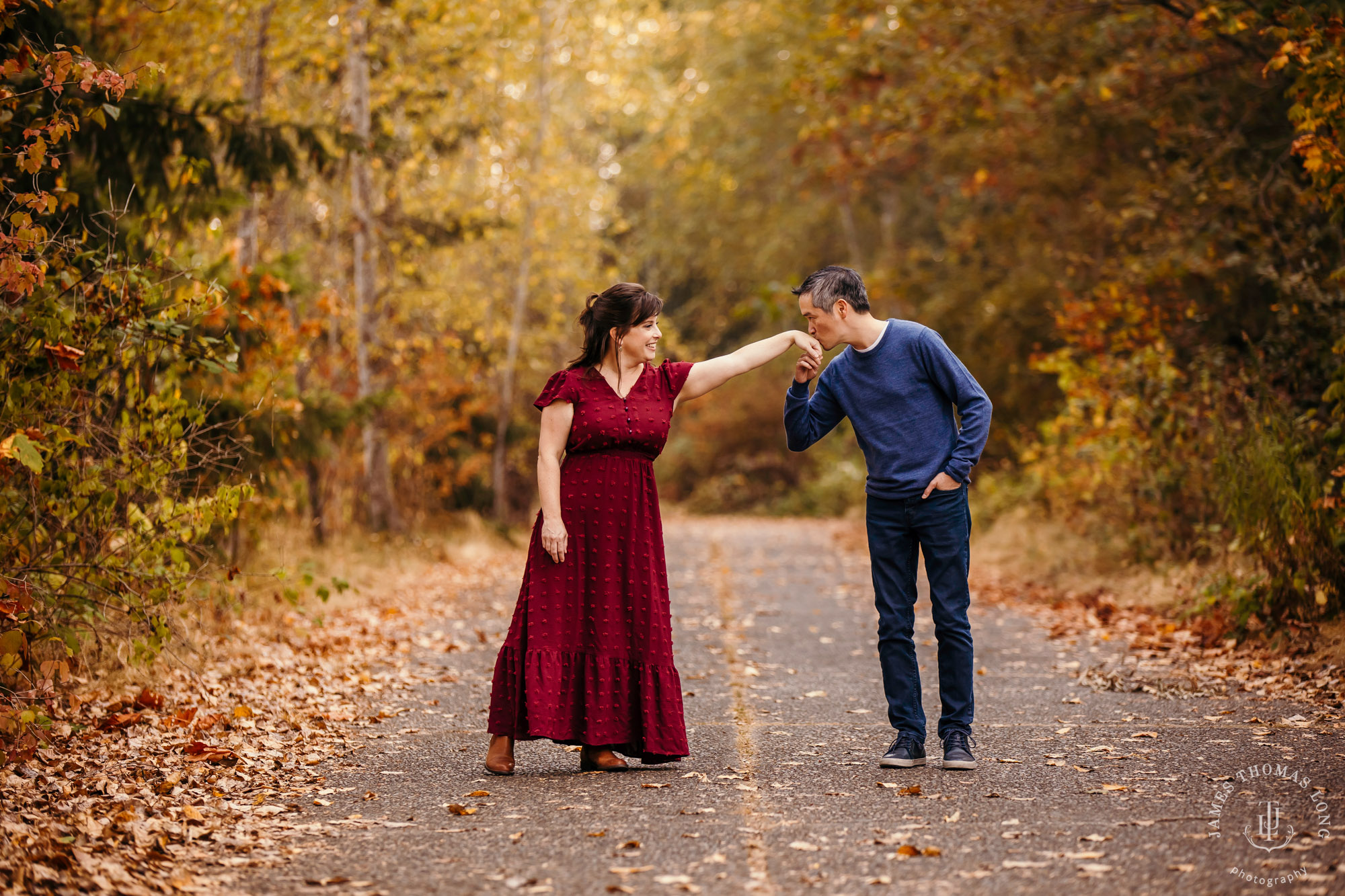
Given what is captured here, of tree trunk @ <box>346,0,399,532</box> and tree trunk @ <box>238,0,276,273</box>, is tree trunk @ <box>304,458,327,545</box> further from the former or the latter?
tree trunk @ <box>238,0,276,273</box>

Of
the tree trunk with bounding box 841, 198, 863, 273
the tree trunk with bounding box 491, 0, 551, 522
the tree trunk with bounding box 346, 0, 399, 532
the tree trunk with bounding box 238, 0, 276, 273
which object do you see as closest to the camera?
the tree trunk with bounding box 238, 0, 276, 273

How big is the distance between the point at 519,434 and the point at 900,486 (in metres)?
13.1

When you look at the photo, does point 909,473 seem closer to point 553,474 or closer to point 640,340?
point 640,340

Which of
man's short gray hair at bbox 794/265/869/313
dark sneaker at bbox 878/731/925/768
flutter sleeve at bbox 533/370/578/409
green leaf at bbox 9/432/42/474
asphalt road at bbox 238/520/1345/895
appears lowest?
asphalt road at bbox 238/520/1345/895

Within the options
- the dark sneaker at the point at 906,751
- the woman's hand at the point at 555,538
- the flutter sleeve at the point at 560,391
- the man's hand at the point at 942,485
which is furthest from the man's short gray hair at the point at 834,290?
the dark sneaker at the point at 906,751

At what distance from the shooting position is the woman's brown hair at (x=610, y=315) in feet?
17.7

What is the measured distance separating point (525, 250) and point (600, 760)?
542 inches

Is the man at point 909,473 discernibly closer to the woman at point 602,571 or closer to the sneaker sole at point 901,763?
the sneaker sole at point 901,763

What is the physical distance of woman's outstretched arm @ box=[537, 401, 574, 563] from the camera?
17.4 feet

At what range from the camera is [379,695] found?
7.22m

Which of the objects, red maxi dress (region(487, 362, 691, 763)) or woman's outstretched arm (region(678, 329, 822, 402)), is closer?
red maxi dress (region(487, 362, 691, 763))

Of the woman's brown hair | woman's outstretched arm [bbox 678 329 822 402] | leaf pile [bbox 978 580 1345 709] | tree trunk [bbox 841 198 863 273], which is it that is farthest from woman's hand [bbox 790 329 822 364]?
tree trunk [bbox 841 198 863 273]

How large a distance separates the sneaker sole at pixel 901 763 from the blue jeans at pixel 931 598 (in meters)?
0.10

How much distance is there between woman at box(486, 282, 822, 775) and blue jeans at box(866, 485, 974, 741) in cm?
84
